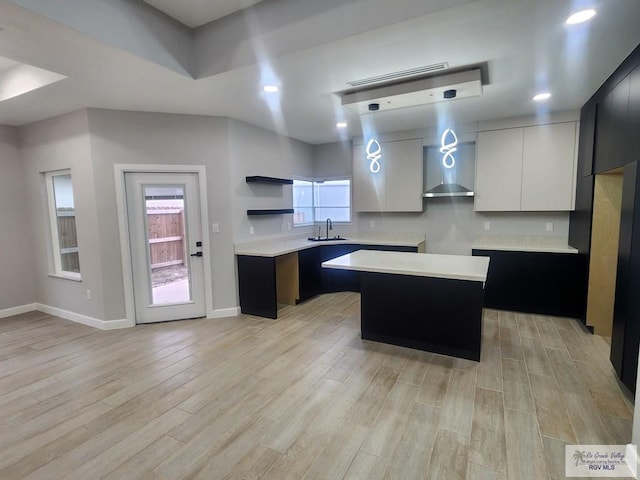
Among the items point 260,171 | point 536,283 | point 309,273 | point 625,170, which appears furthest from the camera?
point 309,273

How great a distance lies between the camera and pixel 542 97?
3494mm

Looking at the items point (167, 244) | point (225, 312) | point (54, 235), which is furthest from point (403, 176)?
point (54, 235)

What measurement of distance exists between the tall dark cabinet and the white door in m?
4.26

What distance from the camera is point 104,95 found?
3.29 metres

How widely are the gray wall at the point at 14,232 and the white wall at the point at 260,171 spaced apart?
3.18 meters

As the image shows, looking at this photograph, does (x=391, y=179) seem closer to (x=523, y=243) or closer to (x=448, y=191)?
(x=448, y=191)

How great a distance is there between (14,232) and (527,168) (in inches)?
283

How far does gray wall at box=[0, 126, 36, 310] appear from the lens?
4.47m

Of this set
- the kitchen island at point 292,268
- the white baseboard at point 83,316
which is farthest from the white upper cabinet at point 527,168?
the white baseboard at point 83,316

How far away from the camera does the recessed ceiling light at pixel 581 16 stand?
6.37 ft

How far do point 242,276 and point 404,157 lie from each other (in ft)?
10.0

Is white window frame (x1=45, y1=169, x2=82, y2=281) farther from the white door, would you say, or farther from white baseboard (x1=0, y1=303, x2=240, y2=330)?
the white door

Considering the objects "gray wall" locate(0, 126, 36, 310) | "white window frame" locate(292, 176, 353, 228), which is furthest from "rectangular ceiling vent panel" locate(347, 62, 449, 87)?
"gray wall" locate(0, 126, 36, 310)

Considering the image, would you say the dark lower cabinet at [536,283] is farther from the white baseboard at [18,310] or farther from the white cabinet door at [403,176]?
the white baseboard at [18,310]
